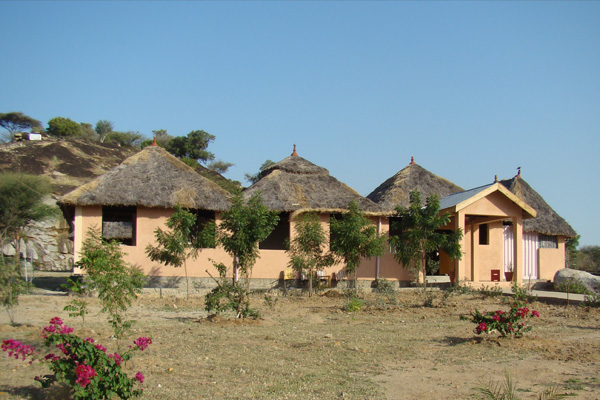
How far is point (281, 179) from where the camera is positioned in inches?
789

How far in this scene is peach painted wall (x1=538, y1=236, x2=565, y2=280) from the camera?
23312 millimetres

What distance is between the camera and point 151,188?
56.9 ft

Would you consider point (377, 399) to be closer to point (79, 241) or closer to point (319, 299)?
point (319, 299)

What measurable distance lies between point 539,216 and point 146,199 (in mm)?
16474

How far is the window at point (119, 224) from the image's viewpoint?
734 inches

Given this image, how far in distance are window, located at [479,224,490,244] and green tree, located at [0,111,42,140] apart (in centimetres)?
4280

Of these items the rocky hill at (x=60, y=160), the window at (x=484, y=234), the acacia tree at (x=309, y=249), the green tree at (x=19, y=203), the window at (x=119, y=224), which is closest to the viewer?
the acacia tree at (x=309, y=249)

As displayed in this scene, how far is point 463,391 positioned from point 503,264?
16.4 m

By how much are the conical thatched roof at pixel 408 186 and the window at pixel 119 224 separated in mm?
8792

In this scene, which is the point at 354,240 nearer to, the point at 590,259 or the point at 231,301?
the point at 231,301

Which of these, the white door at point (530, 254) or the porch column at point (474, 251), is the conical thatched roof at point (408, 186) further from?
the white door at point (530, 254)

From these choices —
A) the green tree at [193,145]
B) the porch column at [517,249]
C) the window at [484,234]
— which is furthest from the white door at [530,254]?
the green tree at [193,145]

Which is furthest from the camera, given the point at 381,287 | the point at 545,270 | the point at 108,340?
the point at 545,270

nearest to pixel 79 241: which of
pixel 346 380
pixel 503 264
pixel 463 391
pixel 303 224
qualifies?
pixel 303 224
